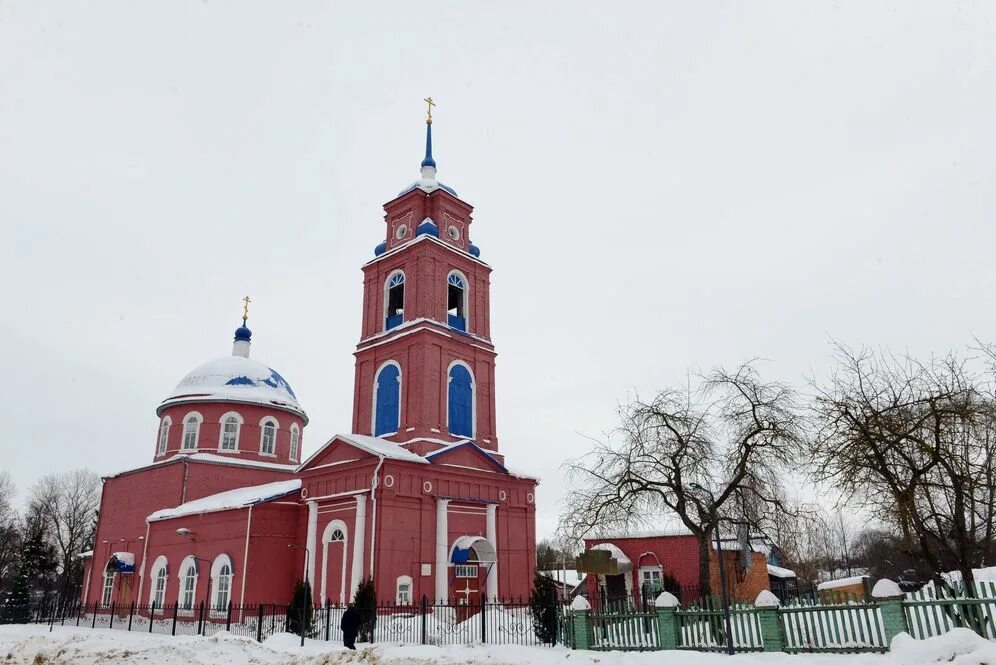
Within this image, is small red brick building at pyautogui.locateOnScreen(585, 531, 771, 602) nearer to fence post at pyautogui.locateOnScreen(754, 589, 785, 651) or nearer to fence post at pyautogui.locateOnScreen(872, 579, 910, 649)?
fence post at pyautogui.locateOnScreen(754, 589, 785, 651)

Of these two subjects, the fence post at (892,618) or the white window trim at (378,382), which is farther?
the white window trim at (378,382)

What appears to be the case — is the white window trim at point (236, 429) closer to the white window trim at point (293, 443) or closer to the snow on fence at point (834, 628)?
the white window trim at point (293, 443)

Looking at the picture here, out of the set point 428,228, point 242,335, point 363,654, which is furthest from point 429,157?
point 363,654

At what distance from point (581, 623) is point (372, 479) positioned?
10.7 meters

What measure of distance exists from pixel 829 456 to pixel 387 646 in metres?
11.3

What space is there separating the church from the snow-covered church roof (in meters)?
0.11

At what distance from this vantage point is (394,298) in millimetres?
32594

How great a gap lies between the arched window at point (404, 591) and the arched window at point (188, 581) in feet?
35.1

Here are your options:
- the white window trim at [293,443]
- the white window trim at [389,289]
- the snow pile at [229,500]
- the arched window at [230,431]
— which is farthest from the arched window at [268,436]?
the white window trim at [389,289]

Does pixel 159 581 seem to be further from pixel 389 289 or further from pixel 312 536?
pixel 389 289

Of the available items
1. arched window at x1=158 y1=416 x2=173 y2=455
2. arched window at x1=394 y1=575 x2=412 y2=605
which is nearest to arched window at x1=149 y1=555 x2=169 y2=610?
arched window at x1=158 y1=416 x2=173 y2=455

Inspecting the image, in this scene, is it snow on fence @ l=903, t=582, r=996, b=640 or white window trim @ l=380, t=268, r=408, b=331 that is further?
white window trim @ l=380, t=268, r=408, b=331

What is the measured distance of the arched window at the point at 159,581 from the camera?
30.5m

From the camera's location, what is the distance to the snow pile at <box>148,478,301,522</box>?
28263 mm
